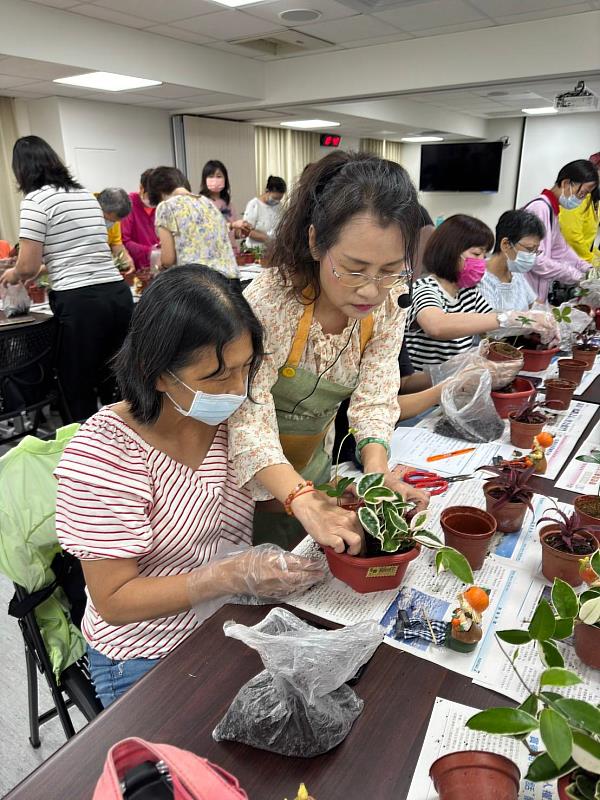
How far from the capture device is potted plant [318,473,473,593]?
94 cm

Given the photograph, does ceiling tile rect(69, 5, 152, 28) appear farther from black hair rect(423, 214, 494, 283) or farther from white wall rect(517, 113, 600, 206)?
white wall rect(517, 113, 600, 206)

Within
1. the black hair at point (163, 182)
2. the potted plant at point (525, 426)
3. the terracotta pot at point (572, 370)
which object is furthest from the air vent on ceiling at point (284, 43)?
the potted plant at point (525, 426)

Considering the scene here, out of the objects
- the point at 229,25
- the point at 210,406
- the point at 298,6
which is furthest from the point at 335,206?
the point at 229,25

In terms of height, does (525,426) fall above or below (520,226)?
below

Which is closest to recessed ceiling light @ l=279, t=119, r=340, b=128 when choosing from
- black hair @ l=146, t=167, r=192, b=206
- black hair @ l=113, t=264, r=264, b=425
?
black hair @ l=146, t=167, r=192, b=206

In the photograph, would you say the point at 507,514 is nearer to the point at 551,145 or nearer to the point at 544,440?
the point at 544,440

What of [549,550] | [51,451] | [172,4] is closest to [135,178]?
[172,4]

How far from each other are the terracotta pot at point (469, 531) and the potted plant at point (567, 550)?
0.32 ft

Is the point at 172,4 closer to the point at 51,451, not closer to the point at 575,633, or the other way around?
the point at 51,451

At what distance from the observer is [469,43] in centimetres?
509

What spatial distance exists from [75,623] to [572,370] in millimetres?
1713

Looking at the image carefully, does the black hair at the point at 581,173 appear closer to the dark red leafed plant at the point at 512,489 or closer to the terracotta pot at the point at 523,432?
the terracotta pot at the point at 523,432

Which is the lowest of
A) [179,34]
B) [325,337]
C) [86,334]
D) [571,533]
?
[86,334]

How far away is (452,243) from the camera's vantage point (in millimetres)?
2221
